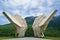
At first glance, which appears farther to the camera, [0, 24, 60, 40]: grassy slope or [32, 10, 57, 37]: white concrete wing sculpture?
[0, 24, 60, 40]: grassy slope

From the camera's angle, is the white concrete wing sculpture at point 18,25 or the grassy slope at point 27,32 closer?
the white concrete wing sculpture at point 18,25

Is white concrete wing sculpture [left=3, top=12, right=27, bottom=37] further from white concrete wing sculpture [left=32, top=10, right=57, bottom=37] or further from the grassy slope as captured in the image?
the grassy slope

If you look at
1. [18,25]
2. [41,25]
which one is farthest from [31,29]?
[41,25]

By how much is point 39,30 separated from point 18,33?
3.85 ft

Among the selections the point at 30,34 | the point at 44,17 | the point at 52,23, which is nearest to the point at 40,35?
the point at 44,17

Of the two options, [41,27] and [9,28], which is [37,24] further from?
[9,28]

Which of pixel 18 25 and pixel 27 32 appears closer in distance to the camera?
pixel 18 25

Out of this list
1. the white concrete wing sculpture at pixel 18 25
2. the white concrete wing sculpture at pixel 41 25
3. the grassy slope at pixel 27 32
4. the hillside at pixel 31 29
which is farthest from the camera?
the hillside at pixel 31 29

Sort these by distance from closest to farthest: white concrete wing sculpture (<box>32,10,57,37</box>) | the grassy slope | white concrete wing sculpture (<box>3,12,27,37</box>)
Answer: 1. white concrete wing sculpture (<box>32,10,57,37</box>)
2. white concrete wing sculpture (<box>3,12,27,37</box>)
3. the grassy slope

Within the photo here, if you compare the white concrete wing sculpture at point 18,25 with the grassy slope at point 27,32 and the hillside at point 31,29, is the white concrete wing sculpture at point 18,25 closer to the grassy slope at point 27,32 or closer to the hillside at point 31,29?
the grassy slope at point 27,32

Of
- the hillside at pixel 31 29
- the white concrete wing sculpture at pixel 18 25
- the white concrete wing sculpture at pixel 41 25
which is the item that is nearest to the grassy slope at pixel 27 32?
the hillside at pixel 31 29

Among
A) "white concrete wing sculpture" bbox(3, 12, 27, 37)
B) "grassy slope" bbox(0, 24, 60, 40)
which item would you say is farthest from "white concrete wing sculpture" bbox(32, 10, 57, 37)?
"grassy slope" bbox(0, 24, 60, 40)

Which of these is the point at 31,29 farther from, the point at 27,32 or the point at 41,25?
the point at 41,25

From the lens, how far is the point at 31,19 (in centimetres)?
1416
